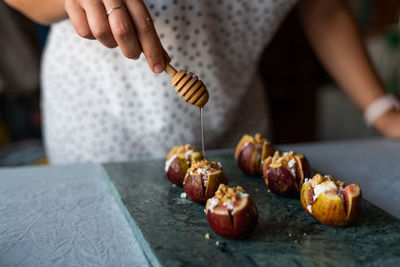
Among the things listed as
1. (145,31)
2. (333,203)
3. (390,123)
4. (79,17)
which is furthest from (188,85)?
(390,123)

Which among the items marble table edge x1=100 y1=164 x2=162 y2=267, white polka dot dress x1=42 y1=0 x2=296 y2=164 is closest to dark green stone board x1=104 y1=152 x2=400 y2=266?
marble table edge x1=100 y1=164 x2=162 y2=267

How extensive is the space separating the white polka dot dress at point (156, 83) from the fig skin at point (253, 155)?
356 millimetres

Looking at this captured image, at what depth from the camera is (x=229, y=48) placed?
47.7 inches

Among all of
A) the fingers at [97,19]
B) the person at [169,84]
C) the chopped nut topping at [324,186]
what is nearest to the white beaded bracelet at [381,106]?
the person at [169,84]

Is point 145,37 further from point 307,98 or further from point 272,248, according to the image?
point 307,98

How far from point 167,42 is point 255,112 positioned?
42 centimetres

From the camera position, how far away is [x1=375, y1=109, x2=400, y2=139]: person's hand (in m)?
1.22

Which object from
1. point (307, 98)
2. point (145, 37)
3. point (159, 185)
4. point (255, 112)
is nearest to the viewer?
point (145, 37)

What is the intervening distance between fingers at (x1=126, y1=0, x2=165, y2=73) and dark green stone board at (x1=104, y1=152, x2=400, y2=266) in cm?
26

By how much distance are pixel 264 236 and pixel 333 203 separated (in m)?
0.12

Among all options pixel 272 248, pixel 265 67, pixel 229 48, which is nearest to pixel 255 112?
pixel 229 48

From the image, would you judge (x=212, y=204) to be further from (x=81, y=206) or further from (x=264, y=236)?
(x=81, y=206)

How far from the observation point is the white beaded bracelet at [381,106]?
49.6 inches

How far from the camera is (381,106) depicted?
1.26 meters
